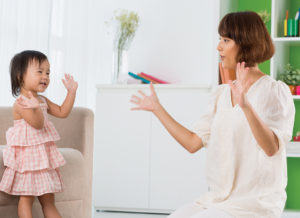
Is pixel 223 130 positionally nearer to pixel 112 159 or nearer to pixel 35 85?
pixel 35 85

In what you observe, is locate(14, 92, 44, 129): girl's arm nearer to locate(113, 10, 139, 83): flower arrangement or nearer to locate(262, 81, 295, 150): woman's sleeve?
locate(262, 81, 295, 150): woman's sleeve

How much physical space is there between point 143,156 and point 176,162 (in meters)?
0.24

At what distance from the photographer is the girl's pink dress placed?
2061mm

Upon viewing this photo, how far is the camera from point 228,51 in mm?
1497

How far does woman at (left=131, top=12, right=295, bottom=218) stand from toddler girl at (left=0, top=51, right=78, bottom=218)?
72 centimetres

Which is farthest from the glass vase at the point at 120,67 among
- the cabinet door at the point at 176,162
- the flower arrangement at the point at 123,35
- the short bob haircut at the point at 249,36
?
the short bob haircut at the point at 249,36

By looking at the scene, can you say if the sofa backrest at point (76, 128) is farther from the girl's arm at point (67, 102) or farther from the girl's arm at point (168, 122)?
the girl's arm at point (168, 122)

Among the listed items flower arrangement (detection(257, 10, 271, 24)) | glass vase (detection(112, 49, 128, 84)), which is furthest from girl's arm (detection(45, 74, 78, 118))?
flower arrangement (detection(257, 10, 271, 24))

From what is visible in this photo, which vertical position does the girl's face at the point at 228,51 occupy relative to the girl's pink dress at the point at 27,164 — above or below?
above

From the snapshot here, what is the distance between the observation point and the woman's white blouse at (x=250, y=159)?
1.34m

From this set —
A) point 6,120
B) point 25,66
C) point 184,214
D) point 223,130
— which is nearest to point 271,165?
point 223,130

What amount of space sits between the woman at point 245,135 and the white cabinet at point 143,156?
5.93 feet

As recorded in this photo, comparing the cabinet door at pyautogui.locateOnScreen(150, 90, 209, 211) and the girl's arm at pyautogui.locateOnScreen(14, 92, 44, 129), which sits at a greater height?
the girl's arm at pyautogui.locateOnScreen(14, 92, 44, 129)

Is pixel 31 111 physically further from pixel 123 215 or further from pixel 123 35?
pixel 123 35
